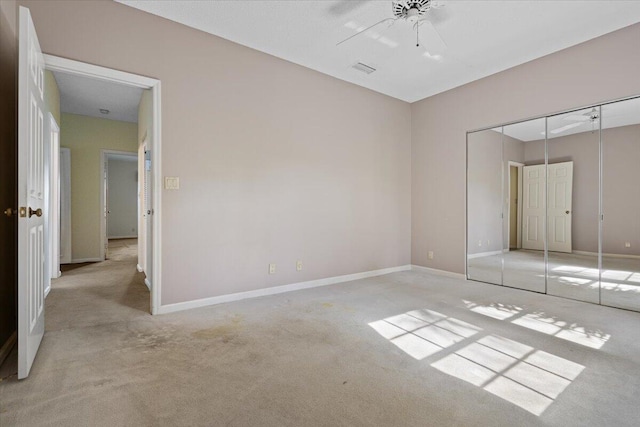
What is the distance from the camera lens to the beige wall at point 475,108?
324 cm

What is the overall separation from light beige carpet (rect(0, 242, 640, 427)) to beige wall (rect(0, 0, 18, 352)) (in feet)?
1.23

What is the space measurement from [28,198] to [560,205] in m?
5.06

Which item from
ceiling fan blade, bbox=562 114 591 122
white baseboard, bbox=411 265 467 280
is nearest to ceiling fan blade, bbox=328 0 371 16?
ceiling fan blade, bbox=562 114 591 122

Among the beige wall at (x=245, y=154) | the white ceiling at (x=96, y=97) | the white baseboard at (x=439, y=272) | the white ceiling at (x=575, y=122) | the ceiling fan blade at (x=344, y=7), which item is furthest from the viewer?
the white baseboard at (x=439, y=272)

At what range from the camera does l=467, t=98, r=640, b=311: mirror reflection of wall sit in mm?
3270

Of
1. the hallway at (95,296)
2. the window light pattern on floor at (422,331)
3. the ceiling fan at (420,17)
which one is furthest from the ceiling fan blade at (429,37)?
the hallway at (95,296)

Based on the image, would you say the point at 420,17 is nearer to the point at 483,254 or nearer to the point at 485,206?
the point at 485,206

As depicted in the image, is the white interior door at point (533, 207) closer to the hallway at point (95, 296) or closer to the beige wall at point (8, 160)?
the hallway at point (95, 296)

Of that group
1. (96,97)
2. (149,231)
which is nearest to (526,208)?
(149,231)

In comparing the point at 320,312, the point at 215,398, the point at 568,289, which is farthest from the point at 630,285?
the point at 215,398

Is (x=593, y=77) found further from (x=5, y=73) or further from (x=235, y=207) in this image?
(x=5, y=73)

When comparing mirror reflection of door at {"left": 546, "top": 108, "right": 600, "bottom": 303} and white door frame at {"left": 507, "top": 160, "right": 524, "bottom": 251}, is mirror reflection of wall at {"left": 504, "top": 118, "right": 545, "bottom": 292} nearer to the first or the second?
white door frame at {"left": 507, "top": 160, "right": 524, "bottom": 251}

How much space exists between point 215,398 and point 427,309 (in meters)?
2.26

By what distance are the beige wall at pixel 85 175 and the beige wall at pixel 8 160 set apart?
166 inches
